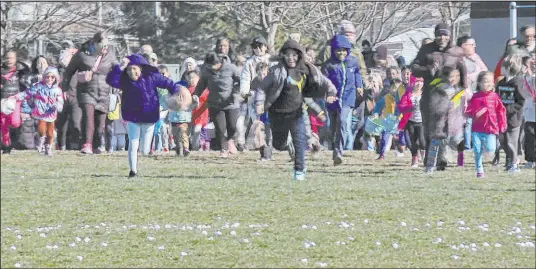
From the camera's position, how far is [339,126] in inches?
792

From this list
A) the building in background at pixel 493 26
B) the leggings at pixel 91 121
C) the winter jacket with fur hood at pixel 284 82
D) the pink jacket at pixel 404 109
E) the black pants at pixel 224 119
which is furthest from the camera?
the building in background at pixel 493 26

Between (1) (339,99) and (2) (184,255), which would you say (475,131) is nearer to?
(1) (339,99)

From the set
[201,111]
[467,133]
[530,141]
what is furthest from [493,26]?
[530,141]

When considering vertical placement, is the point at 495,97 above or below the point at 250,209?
above

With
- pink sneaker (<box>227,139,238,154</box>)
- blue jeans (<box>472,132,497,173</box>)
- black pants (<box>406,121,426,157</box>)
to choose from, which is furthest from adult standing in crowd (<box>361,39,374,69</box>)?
blue jeans (<box>472,132,497,173</box>)

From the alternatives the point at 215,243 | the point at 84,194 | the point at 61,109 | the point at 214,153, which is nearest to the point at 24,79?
the point at 61,109

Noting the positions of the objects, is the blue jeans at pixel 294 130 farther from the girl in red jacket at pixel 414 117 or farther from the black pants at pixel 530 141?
the black pants at pixel 530 141

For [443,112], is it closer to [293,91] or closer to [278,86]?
[293,91]

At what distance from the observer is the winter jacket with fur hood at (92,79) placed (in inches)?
877

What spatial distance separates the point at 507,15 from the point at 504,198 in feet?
50.8

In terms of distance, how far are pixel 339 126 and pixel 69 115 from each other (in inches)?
213

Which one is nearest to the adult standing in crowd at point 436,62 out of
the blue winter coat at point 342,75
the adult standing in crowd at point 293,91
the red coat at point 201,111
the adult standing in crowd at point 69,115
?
the blue winter coat at point 342,75

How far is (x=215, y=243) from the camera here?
490 inches

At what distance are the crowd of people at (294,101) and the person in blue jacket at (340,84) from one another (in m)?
0.02
